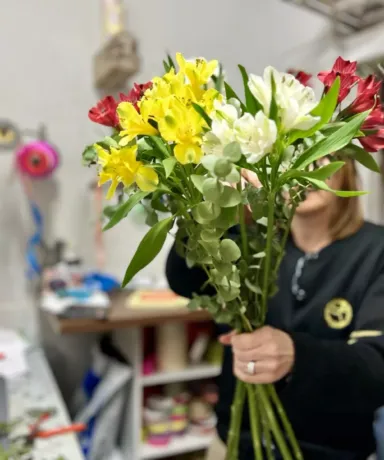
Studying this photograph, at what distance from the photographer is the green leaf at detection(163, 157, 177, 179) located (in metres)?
0.47

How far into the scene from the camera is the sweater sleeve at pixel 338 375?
72cm

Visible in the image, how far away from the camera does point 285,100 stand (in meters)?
0.46

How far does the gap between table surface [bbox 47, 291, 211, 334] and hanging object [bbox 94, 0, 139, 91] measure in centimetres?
78

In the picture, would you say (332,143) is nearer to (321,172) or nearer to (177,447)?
(321,172)

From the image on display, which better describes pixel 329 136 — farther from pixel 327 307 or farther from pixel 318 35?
pixel 318 35

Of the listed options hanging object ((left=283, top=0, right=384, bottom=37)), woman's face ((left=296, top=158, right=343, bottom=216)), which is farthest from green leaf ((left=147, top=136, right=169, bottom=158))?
hanging object ((left=283, top=0, right=384, bottom=37))

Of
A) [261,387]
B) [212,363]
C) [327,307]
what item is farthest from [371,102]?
[212,363]

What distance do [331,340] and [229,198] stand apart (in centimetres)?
49

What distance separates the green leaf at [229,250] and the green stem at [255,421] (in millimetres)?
223

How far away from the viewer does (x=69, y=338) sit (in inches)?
78.5

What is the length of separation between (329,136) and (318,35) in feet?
6.85

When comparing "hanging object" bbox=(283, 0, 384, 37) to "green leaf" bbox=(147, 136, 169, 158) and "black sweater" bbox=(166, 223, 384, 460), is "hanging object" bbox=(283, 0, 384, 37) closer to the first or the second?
"black sweater" bbox=(166, 223, 384, 460)

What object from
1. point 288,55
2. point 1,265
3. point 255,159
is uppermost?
point 288,55

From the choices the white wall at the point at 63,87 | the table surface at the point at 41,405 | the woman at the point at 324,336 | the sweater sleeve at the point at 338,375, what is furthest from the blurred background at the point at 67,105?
the sweater sleeve at the point at 338,375
